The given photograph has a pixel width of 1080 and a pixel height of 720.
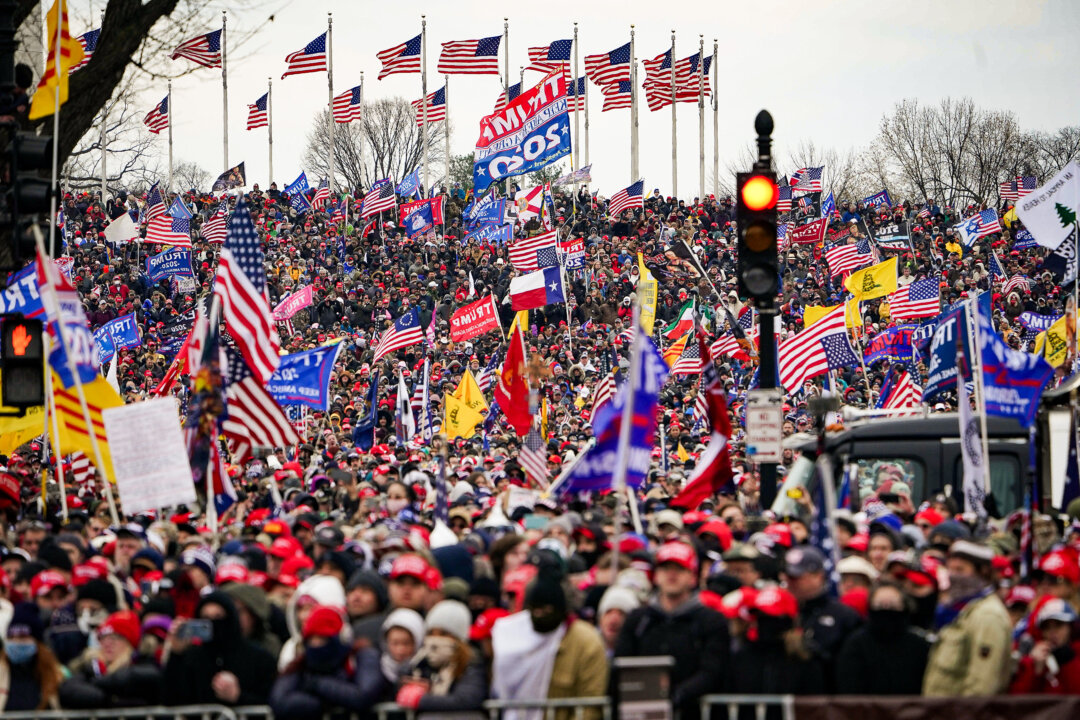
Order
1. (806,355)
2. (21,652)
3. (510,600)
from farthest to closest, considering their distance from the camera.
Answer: (806,355) < (510,600) < (21,652)

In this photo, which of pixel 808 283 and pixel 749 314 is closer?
pixel 749 314

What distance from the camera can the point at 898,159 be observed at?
86.4m

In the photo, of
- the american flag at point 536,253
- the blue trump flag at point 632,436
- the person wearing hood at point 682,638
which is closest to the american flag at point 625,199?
the american flag at point 536,253

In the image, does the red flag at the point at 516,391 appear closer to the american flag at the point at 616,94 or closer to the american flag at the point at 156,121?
the american flag at the point at 616,94

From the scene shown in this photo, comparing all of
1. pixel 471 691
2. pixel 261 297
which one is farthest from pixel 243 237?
pixel 471 691

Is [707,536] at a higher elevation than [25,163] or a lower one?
lower

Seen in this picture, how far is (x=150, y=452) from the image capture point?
1208cm

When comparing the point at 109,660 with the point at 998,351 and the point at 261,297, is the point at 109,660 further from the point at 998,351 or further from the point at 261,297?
the point at 998,351

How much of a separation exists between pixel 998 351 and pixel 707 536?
4.02 metres

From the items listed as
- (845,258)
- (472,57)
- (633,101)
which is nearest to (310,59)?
(472,57)

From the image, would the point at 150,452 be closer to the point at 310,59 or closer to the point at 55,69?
the point at 55,69

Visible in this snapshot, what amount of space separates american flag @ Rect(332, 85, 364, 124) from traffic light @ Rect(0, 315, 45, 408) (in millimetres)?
36606

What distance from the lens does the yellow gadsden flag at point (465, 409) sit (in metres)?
25.0

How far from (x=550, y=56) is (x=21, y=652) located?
43.1m
